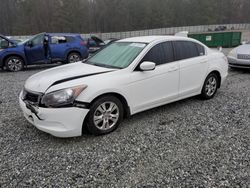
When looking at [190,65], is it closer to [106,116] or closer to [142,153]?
[106,116]

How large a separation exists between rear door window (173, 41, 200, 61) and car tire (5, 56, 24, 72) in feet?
23.1

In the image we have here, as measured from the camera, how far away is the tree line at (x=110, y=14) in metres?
42.2

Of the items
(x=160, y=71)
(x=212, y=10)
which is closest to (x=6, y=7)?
(x=160, y=71)

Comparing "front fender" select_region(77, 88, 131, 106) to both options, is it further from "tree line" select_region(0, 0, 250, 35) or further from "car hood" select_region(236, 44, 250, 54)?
"tree line" select_region(0, 0, 250, 35)

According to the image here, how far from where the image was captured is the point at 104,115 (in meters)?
3.16

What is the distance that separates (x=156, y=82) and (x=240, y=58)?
515 cm

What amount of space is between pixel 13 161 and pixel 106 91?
1.53 meters

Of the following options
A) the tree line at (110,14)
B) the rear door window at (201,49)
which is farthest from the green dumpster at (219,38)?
the tree line at (110,14)

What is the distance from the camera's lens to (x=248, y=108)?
4.24 m

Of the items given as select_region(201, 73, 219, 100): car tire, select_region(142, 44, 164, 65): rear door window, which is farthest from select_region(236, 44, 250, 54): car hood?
select_region(142, 44, 164, 65): rear door window

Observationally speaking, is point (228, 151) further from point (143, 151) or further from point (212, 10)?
point (212, 10)

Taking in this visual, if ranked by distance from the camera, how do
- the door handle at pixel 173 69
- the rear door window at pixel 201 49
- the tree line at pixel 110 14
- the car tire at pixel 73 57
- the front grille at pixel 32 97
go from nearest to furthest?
the front grille at pixel 32 97 → the door handle at pixel 173 69 → the rear door window at pixel 201 49 → the car tire at pixel 73 57 → the tree line at pixel 110 14

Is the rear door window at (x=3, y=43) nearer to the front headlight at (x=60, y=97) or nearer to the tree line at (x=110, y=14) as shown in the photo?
the front headlight at (x=60, y=97)

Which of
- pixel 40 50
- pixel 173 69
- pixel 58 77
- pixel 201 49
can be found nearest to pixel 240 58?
pixel 201 49
